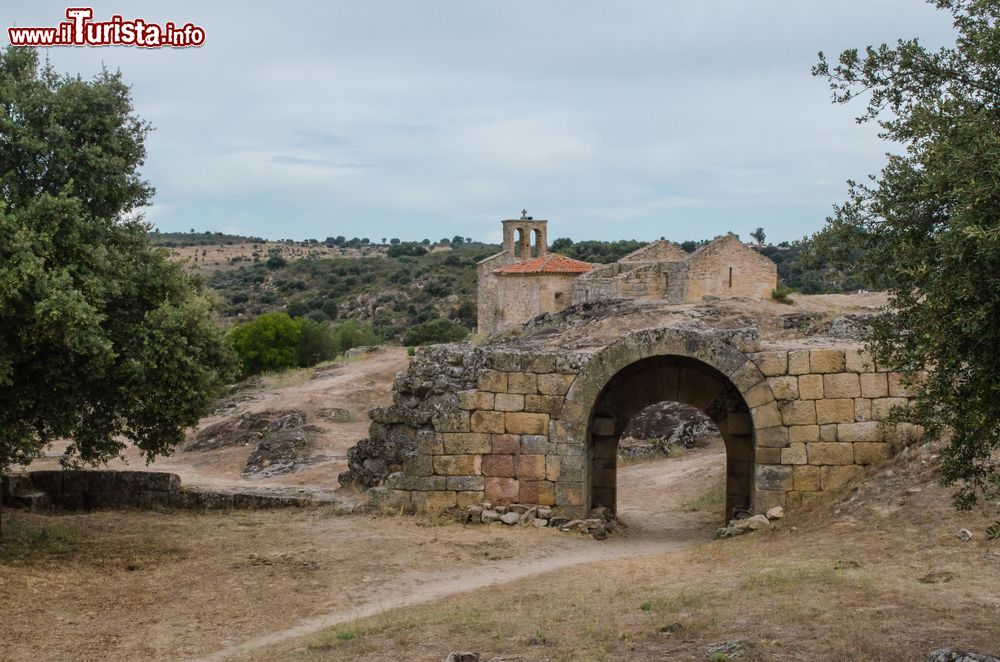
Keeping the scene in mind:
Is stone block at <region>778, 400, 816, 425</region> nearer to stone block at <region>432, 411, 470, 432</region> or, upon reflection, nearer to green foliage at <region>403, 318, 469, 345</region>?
stone block at <region>432, 411, 470, 432</region>

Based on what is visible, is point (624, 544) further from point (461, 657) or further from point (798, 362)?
point (461, 657)

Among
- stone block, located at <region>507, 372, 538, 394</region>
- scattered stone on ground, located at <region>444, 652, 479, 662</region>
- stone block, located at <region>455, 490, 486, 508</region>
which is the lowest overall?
scattered stone on ground, located at <region>444, 652, 479, 662</region>

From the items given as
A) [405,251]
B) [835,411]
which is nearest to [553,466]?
[835,411]

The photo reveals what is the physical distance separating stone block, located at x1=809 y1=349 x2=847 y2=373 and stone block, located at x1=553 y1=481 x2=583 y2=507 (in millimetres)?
3779

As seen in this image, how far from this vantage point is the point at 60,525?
1561 centimetres

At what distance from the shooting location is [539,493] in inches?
601

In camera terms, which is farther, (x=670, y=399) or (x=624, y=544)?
(x=670, y=399)

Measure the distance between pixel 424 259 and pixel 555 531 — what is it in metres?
73.6

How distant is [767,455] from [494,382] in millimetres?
4096

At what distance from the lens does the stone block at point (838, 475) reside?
46.6 feet

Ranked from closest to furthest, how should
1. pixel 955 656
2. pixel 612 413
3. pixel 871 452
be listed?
pixel 955 656, pixel 871 452, pixel 612 413

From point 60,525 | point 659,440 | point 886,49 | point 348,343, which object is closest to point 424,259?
point 348,343

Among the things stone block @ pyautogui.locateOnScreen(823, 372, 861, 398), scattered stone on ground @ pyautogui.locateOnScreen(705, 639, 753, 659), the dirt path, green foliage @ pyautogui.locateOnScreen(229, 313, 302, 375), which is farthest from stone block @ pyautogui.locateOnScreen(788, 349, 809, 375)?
green foliage @ pyautogui.locateOnScreen(229, 313, 302, 375)

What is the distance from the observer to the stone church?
103 feet
